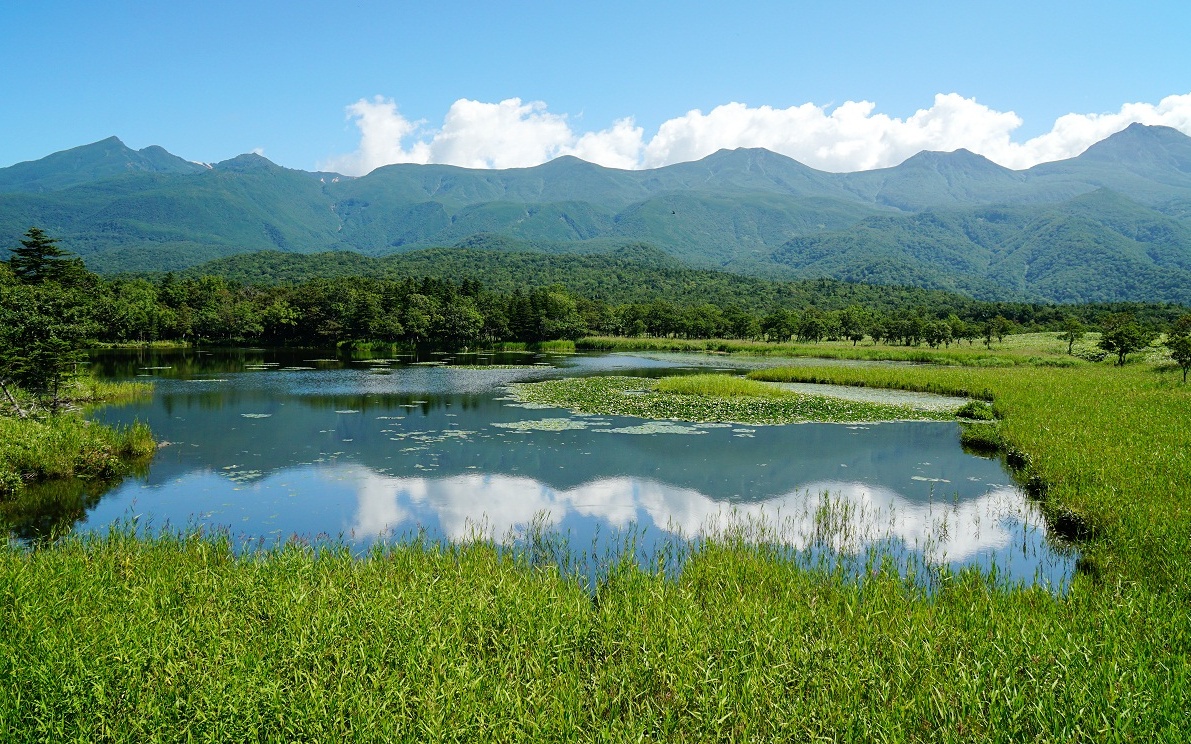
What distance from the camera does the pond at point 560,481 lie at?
1481 centimetres

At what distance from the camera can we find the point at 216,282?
12288 centimetres

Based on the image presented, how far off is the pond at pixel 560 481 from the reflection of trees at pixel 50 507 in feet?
1.46

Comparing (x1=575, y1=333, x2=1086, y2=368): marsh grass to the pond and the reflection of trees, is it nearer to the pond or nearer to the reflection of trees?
the pond

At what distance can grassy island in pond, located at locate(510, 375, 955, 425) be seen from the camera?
3194 centimetres

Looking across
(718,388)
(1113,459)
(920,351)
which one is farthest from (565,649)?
(920,351)

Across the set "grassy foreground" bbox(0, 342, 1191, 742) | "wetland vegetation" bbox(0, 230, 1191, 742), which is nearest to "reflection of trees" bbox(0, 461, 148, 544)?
"wetland vegetation" bbox(0, 230, 1191, 742)

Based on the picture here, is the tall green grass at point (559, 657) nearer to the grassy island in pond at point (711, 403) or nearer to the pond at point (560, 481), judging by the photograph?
the pond at point (560, 481)

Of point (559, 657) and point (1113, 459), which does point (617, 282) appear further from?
point (559, 657)

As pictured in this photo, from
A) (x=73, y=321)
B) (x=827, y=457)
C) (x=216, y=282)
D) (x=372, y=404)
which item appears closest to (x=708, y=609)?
(x=827, y=457)

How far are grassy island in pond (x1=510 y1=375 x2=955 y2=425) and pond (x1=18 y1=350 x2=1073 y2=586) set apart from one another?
183cm

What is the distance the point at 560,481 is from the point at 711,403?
683 inches

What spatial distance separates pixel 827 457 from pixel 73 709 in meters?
21.9

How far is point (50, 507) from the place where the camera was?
53.2ft

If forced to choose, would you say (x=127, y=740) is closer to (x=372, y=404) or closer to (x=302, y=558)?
(x=302, y=558)
